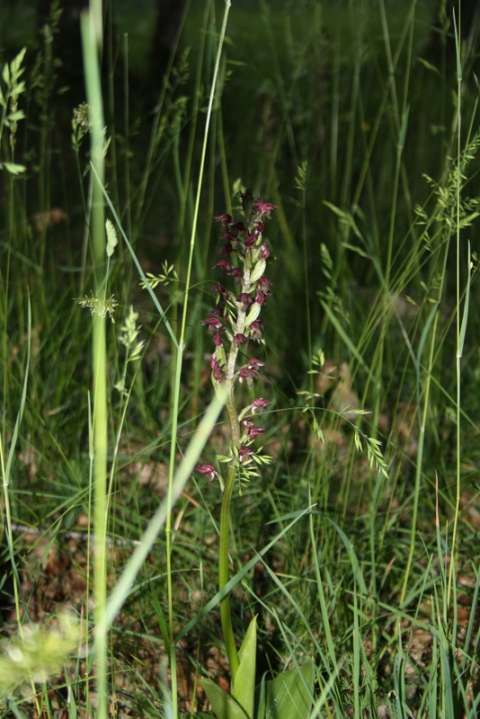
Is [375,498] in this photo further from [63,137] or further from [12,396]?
[63,137]

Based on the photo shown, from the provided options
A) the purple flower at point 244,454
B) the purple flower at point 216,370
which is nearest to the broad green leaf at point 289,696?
the purple flower at point 244,454

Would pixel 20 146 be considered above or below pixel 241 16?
below

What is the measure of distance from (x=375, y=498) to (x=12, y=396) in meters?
0.84

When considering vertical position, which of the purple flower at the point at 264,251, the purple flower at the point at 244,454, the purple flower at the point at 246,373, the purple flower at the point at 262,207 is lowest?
the purple flower at the point at 244,454

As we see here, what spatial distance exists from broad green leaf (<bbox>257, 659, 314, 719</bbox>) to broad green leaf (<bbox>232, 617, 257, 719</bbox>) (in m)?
0.06

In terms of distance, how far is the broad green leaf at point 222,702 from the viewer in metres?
1.12

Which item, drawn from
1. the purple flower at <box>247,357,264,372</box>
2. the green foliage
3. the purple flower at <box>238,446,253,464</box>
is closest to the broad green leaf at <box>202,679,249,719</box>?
the purple flower at <box>238,446,253,464</box>

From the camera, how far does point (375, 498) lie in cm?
163

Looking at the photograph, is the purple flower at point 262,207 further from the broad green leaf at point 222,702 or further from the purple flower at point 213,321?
the broad green leaf at point 222,702

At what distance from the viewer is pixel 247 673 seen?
113 cm

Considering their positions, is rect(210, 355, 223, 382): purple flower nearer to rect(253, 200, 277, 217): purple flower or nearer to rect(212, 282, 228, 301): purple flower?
rect(212, 282, 228, 301): purple flower

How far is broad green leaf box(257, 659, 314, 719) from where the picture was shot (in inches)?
47.0

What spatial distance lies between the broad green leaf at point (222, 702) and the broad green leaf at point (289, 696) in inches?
2.5

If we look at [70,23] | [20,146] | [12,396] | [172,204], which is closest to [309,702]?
[12,396]
